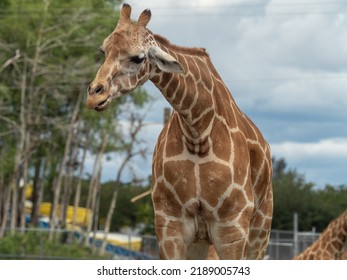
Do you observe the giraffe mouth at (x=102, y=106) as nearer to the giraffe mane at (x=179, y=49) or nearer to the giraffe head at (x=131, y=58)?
the giraffe head at (x=131, y=58)

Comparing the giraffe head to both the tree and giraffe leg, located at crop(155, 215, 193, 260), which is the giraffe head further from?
the tree

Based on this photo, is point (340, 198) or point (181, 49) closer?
point (181, 49)

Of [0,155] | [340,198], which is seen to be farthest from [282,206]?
[0,155]

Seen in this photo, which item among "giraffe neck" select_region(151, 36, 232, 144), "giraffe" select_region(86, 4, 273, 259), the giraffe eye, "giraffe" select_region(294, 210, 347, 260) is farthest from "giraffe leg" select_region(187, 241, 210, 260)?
"giraffe" select_region(294, 210, 347, 260)

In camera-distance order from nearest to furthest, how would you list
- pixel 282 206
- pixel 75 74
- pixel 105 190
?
pixel 75 74, pixel 282 206, pixel 105 190

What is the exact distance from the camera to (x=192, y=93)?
17.4 feet

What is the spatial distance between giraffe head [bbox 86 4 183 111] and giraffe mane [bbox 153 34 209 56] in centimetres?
21

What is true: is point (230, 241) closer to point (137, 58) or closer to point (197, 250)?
point (197, 250)

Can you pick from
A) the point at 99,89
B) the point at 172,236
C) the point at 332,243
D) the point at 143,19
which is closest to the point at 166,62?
the point at 143,19

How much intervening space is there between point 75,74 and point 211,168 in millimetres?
31728

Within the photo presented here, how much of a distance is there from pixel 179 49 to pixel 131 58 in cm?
73
